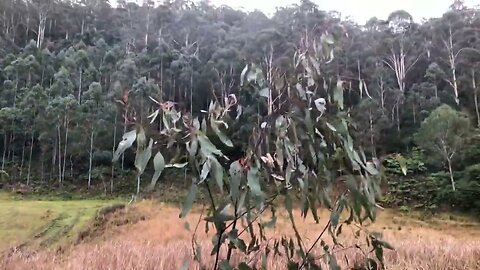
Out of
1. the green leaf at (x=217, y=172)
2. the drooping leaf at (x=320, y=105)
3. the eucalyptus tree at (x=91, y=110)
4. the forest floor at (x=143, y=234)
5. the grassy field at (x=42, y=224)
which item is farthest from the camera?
the eucalyptus tree at (x=91, y=110)

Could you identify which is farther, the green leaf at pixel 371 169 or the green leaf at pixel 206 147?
the green leaf at pixel 371 169

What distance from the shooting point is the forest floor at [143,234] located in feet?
6.41

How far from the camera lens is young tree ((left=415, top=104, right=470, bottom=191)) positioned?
16.0 metres

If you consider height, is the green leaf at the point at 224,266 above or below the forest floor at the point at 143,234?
above

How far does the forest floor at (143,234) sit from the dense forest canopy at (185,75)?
189 inches

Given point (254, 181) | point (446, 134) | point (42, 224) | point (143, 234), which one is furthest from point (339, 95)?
point (446, 134)

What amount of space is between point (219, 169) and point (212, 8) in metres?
32.5

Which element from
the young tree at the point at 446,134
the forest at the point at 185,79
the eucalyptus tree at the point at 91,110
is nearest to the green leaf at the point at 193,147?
the forest at the point at 185,79

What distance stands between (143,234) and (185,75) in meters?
15.8

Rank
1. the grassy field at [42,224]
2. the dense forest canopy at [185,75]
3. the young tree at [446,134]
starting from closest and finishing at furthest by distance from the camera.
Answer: the grassy field at [42,224], the young tree at [446,134], the dense forest canopy at [185,75]

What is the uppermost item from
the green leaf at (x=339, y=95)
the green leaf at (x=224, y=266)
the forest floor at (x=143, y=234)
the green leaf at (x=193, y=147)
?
the green leaf at (x=339, y=95)

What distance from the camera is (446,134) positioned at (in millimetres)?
16109

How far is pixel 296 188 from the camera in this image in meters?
1.05

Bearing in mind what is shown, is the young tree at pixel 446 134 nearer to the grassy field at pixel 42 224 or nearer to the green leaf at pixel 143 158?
the grassy field at pixel 42 224
